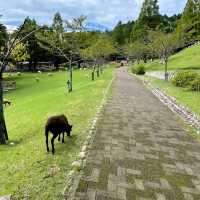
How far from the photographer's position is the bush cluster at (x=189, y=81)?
79.0ft

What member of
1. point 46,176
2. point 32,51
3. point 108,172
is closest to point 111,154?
point 108,172

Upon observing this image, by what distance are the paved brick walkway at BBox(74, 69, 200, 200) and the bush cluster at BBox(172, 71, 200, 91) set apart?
473 inches

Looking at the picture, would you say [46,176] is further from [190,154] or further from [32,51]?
[32,51]

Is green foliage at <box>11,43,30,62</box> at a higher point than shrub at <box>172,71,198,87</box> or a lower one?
higher

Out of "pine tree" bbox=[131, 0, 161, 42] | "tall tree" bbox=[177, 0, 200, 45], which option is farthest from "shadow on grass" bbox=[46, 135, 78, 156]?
"pine tree" bbox=[131, 0, 161, 42]

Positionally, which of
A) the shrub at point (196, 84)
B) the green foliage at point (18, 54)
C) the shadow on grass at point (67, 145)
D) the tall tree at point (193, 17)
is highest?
the tall tree at point (193, 17)

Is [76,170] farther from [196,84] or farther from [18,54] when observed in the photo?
[18,54]

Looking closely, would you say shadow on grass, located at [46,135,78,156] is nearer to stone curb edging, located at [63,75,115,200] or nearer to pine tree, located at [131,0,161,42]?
stone curb edging, located at [63,75,115,200]

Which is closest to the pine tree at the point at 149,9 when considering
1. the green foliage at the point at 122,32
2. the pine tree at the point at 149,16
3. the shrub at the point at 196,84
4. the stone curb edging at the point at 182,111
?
the pine tree at the point at 149,16

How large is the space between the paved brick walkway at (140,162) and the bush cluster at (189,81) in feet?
39.4

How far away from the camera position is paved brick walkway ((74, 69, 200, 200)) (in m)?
6.23

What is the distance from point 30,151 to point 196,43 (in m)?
62.4

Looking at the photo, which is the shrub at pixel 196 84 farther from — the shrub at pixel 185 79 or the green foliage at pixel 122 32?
the green foliage at pixel 122 32

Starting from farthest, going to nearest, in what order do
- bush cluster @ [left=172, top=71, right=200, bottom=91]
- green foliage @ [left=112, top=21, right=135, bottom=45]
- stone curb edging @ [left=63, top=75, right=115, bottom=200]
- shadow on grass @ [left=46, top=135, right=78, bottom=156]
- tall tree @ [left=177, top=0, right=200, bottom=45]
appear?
green foliage @ [left=112, top=21, right=135, bottom=45] → tall tree @ [left=177, top=0, right=200, bottom=45] → bush cluster @ [left=172, top=71, right=200, bottom=91] → shadow on grass @ [left=46, top=135, right=78, bottom=156] → stone curb edging @ [left=63, top=75, right=115, bottom=200]
